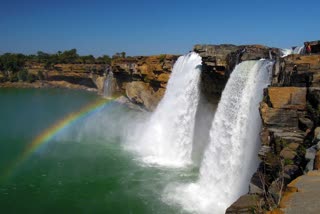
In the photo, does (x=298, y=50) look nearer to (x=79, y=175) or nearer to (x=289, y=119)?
(x=289, y=119)

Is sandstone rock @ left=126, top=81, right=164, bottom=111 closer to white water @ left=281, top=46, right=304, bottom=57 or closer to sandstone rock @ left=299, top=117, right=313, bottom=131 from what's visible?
white water @ left=281, top=46, right=304, bottom=57

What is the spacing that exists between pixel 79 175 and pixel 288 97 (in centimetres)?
940

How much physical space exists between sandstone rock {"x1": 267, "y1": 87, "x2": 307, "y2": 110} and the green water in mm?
4682

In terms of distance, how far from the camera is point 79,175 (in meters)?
14.6

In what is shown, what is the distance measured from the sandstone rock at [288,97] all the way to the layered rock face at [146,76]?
18.8 meters

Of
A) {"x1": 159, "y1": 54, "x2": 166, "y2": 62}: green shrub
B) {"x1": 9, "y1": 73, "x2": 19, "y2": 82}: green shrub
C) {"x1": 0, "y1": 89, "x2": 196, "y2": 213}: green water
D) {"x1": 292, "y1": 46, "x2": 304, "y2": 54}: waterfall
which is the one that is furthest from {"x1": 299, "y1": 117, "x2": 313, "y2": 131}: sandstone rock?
{"x1": 9, "y1": 73, "x2": 19, "y2": 82}: green shrub

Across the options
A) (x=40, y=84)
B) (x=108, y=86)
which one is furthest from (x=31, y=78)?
(x=108, y=86)

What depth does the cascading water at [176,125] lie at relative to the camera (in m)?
18.2

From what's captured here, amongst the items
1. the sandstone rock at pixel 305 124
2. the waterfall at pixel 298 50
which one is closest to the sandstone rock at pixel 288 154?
the sandstone rock at pixel 305 124

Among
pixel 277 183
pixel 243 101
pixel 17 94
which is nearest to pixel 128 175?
pixel 243 101

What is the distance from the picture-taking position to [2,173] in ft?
49.0

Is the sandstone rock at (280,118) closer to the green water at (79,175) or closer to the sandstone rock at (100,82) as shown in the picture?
the green water at (79,175)

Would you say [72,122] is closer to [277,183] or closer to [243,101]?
[243,101]

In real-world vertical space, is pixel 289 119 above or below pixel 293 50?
below
